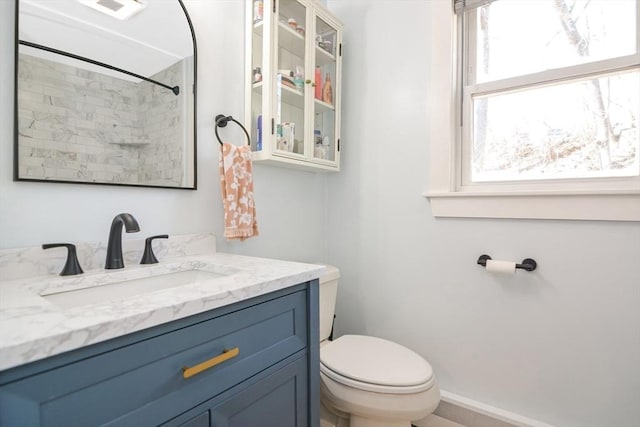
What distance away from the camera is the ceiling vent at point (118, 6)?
979 millimetres

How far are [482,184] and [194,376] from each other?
4.65 ft

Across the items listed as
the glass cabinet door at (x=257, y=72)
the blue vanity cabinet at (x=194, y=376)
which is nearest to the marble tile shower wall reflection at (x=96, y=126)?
the glass cabinet door at (x=257, y=72)

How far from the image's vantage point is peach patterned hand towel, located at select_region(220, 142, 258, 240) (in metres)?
1.22

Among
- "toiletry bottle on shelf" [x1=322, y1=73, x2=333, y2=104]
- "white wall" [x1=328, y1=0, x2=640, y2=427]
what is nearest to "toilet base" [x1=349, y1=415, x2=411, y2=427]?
"white wall" [x1=328, y1=0, x2=640, y2=427]

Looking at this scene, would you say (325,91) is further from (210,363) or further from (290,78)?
(210,363)

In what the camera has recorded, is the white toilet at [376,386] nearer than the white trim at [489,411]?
Yes

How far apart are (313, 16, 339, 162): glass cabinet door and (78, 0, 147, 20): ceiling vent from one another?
794 millimetres

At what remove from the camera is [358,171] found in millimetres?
1819

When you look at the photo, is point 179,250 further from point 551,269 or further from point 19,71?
point 551,269

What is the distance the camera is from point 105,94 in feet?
3.28

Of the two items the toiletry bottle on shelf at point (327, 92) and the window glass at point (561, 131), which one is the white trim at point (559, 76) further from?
the toiletry bottle on shelf at point (327, 92)

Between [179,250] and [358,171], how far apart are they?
3.47 feet

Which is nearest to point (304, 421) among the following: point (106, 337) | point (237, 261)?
point (237, 261)

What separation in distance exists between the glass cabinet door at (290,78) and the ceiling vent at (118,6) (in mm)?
529
